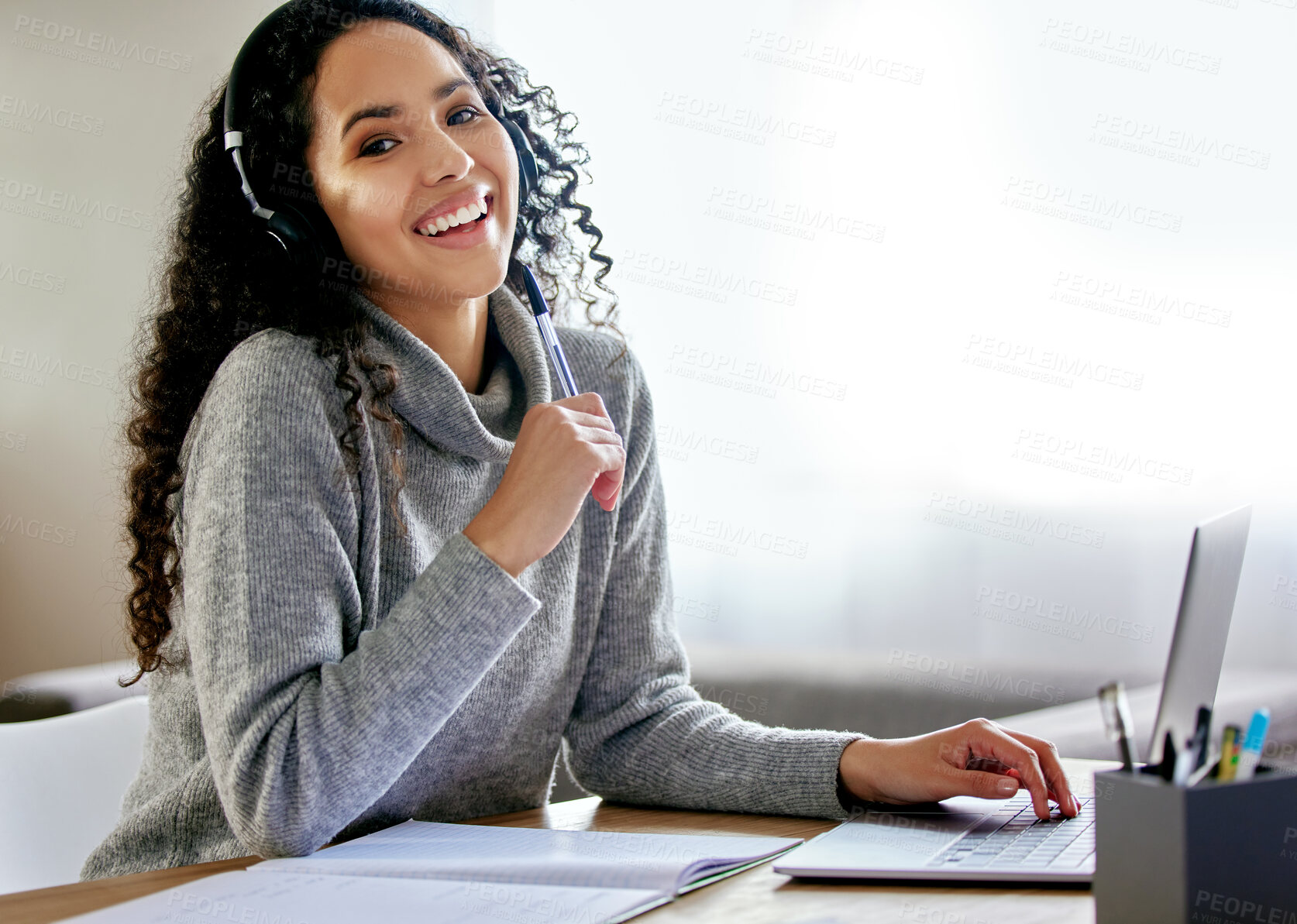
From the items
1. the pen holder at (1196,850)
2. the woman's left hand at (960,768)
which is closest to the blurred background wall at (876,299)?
the woman's left hand at (960,768)

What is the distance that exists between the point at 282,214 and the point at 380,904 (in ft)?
2.24

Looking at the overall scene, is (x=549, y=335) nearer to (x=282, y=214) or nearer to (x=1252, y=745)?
(x=282, y=214)

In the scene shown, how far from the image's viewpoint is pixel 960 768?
87cm

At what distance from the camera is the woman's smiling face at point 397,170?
3.45 feet

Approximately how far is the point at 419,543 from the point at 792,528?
1556 mm

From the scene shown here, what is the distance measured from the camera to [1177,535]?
210 centimetres

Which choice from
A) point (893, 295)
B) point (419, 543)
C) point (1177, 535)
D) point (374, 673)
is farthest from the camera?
point (893, 295)

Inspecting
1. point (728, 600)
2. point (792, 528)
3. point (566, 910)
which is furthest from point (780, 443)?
point (566, 910)

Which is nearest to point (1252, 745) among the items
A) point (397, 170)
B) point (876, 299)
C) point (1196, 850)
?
point (1196, 850)

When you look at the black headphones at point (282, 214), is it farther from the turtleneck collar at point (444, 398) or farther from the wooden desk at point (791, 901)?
the wooden desk at point (791, 901)

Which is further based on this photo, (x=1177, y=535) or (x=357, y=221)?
(x=1177, y=535)

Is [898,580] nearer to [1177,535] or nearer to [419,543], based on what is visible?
[1177,535]

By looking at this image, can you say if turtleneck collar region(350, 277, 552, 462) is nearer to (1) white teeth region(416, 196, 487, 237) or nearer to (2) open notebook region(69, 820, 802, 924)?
(1) white teeth region(416, 196, 487, 237)

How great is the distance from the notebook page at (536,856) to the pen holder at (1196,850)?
0.27 meters
